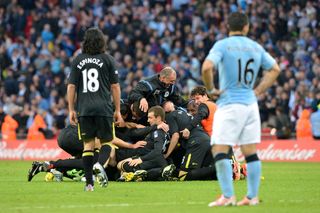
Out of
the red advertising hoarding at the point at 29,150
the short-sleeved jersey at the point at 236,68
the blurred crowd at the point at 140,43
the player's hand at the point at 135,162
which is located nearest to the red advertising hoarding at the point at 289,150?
the blurred crowd at the point at 140,43

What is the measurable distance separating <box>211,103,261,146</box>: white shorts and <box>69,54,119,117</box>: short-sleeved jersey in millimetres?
3009

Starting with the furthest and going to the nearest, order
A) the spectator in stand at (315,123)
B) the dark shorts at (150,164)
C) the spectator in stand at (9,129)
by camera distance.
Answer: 1. the spectator in stand at (9,129)
2. the spectator in stand at (315,123)
3. the dark shorts at (150,164)

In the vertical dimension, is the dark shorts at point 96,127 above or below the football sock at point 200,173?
above

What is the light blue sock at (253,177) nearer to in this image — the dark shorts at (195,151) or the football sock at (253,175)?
the football sock at (253,175)

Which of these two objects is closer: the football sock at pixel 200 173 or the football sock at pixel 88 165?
the football sock at pixel 88 165

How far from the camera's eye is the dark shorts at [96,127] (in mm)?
14172

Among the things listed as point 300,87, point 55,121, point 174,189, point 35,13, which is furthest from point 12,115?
point 174,189

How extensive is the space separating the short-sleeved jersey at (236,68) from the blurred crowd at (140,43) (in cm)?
A: 1782

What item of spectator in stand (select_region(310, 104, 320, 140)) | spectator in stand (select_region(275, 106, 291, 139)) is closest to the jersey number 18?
spectator in stand (select_region(310, 104, 320, 140))

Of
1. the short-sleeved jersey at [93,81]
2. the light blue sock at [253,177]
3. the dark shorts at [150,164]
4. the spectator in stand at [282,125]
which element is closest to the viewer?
the light blue sock at [253,177]

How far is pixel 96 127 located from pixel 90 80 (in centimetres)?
70

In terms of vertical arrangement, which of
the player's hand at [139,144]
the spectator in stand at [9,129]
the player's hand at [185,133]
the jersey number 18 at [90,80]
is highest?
the jersey number 18 at [90,80]

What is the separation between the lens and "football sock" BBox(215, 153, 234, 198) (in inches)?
448

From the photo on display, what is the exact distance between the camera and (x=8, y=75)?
3516 cm
